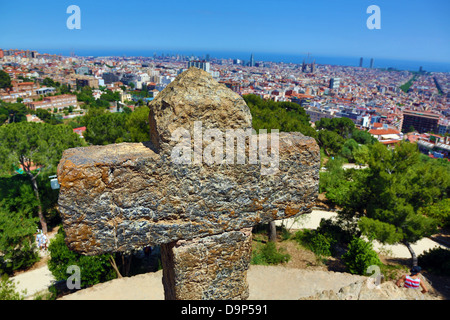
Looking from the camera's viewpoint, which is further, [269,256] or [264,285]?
[269,256]

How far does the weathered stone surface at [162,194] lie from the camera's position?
263 centimetres

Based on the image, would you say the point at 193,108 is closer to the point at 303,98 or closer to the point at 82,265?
the point at 82,265

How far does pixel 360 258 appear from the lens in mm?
9859

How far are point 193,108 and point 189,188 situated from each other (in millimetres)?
749

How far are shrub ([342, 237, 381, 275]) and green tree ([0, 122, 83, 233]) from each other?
12130mm

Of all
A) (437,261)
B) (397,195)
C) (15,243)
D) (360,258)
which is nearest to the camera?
(360,258)

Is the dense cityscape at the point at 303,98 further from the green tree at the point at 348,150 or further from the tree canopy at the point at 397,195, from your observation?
the tree canopy at the point at 397,195

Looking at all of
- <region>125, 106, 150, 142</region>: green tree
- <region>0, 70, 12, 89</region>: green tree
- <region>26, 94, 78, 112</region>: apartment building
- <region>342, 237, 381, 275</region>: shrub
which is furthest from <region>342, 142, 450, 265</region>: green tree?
<region>0, 70, 12, 89</region>: green tree

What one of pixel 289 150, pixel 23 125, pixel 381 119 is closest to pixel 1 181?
pixel 23 125

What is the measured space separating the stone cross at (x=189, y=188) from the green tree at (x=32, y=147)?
1163 cm

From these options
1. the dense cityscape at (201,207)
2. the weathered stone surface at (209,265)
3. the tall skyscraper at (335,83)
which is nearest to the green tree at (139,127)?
the dense cityscape at (201,207)

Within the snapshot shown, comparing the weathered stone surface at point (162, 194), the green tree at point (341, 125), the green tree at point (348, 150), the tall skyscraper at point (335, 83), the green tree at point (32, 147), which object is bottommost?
the green tree at point (348, 150)

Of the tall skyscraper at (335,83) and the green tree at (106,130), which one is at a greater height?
the tall skyscraper at (335,83)

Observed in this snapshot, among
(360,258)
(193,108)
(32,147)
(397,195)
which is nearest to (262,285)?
(360,258)
